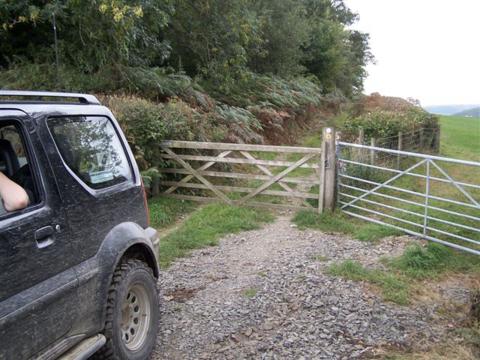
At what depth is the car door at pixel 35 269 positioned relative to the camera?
2520 millimetres

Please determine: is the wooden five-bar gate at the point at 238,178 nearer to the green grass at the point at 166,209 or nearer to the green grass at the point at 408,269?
the green grass at the point at 166,209

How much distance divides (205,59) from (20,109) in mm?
12668

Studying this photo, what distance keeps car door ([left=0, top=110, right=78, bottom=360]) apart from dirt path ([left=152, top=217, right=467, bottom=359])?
1.43 meters

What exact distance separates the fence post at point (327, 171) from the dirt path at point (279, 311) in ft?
5.31

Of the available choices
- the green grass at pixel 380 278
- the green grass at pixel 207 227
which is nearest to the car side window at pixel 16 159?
the green grass at pixel 207 227

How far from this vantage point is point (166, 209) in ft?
27.7

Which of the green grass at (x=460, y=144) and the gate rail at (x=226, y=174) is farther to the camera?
the green grass at (x=460, y=144)

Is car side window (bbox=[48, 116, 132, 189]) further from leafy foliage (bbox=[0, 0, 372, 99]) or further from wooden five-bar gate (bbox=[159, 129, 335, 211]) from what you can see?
leafy foliage (bbox=[0, 0, 372, 99])

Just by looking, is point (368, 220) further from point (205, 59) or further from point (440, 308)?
point (205, 59)

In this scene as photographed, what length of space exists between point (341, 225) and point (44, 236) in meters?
5.49

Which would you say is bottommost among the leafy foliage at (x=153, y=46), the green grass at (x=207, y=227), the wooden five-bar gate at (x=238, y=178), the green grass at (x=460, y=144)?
the green grass at (x=460, y=144)

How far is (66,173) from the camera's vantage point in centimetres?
310

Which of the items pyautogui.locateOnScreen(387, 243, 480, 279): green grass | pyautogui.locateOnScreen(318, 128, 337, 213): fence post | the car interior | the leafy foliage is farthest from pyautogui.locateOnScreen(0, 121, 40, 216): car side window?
the leafy foliage

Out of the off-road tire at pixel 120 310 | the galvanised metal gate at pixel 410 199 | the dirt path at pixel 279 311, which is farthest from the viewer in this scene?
the galvanised metal gate at pixel 410 199
